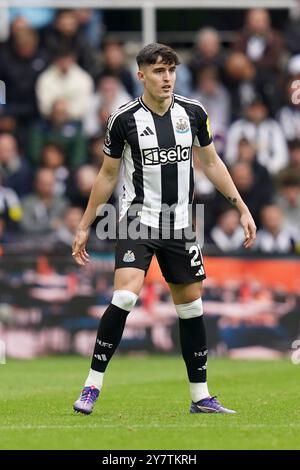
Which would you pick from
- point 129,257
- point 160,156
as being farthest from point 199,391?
point 160,156

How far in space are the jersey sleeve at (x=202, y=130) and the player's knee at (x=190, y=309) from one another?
1189mm

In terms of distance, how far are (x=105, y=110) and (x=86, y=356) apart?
4135 millimetres

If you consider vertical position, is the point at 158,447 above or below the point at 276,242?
below

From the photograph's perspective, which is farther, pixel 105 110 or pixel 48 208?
pixel 105 110

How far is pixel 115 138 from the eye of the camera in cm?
876

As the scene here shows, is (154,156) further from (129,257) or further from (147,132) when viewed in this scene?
(129,257)

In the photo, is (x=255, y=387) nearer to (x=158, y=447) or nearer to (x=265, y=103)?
(x=158, y=447)

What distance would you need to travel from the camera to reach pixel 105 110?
17609 millimetres

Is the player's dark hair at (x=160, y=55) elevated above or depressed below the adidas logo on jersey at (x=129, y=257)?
above

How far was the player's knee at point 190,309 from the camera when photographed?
8.93m

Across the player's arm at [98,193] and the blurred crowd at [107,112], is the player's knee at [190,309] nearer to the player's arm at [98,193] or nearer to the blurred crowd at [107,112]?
the player's arm at [98,193]

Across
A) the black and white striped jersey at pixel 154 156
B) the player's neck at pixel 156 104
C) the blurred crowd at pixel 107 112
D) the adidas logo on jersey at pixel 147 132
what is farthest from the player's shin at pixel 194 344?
the blurred crowd at pixel 107 112

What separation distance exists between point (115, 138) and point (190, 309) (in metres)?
1.40

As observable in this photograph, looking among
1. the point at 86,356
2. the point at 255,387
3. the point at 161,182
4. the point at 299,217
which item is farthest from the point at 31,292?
the point at 161,182
